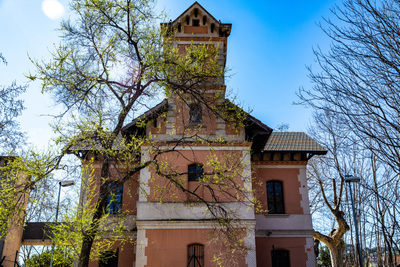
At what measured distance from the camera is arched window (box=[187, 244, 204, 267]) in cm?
1436

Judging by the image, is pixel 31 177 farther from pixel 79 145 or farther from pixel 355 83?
pixel 355 83

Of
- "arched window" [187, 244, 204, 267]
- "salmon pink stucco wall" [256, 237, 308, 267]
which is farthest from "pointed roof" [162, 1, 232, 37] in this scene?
"arched window" [187, 244, 204, 267]

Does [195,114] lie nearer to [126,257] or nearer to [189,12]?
[189,12]

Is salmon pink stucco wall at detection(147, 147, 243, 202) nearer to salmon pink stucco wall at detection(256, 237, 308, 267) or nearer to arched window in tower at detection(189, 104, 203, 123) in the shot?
arched window in tower at detection(189, 104, 203, 123)

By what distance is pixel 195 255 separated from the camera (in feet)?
47.6

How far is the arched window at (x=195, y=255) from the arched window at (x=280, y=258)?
4325mm

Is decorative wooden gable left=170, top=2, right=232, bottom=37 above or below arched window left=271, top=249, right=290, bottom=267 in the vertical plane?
above

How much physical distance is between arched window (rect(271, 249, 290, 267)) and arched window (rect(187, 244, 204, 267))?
4.33 meters

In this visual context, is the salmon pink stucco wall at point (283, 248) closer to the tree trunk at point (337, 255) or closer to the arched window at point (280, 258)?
the arched window at point (280, 258)

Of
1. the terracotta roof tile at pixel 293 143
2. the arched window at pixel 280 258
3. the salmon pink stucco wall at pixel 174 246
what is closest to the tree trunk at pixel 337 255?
the arched window at pixel 280 258

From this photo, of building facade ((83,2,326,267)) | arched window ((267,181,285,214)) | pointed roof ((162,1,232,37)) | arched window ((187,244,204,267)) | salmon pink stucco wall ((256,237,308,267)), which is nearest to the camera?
building facade ((83,2,326,267))

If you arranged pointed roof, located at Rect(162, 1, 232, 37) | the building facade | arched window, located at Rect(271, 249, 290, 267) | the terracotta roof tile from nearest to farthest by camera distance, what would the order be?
the building facade, arched window, located at Rect(271, 249, 290, 267), the terracotta roof tile, pointed roof, located at Rect(162, 1, 232, 37)

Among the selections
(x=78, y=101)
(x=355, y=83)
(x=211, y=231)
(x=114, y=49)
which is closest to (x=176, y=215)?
(x=211, y=231)

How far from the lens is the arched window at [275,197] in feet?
58.6
